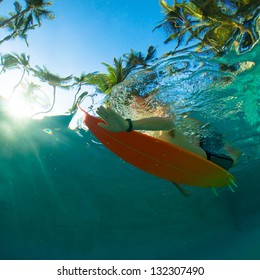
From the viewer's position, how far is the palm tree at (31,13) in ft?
24.4

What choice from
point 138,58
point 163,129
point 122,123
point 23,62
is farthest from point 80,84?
point 122,123

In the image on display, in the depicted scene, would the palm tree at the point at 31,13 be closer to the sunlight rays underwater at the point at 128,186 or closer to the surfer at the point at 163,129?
the sunlight rays underwater at the point at 128,186

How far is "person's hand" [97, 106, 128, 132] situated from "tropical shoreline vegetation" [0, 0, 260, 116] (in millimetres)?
4113

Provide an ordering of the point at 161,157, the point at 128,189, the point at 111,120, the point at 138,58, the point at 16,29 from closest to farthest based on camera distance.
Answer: the point at 111,120
the point at 161,157
the point at 138,58
the point at 16,29
the point at 128,189

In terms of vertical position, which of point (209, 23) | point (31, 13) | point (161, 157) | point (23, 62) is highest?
point (31, 13)

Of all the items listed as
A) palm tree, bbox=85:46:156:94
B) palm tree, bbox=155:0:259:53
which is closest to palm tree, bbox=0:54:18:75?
palm tree, bbox=85:46:156:94

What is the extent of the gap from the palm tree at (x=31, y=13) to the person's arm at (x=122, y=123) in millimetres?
5169

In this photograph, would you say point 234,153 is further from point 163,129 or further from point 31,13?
point 31,13

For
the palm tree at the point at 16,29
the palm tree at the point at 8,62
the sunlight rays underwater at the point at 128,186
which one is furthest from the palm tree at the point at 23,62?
the sunlight rays underwater at the point at 128,186

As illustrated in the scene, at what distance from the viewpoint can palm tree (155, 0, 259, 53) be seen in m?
6.44

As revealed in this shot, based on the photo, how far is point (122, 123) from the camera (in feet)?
12.0

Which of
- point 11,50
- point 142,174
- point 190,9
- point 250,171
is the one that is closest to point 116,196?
point 142,174

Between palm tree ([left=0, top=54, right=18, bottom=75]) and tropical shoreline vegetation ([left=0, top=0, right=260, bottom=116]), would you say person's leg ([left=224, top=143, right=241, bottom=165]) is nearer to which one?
tropical shoreline vegetation ([left=0, top=0, right=260, bottom=116])

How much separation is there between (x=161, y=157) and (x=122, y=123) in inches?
75.2
